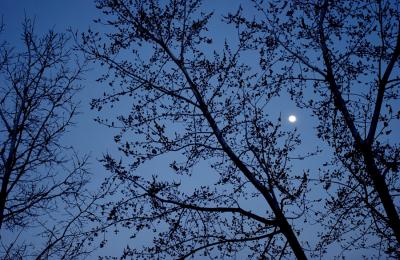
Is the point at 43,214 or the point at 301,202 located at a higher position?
the point at 301,202

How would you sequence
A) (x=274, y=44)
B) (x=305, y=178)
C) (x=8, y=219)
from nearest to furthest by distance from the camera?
(x=8, y=219), (x=305, y=178), (x=274, y=44)

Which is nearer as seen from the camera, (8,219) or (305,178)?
(8,219)

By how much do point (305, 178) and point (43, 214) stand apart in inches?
266

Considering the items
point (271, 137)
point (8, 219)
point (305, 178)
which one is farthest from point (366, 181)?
point (8, 219)

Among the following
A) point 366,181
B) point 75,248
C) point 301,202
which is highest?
point 366,181

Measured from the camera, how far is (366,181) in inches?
344

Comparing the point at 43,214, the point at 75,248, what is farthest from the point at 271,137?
the point at 43,214

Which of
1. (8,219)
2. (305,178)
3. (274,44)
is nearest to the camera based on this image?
(8,219)

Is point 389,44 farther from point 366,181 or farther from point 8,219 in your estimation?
point 8,219

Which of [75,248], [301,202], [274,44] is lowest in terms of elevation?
[75,248]

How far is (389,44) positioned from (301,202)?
4.49 meters

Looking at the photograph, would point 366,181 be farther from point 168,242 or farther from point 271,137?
point 168,242

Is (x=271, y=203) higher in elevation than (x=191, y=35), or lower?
lower

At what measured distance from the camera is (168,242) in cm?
790
